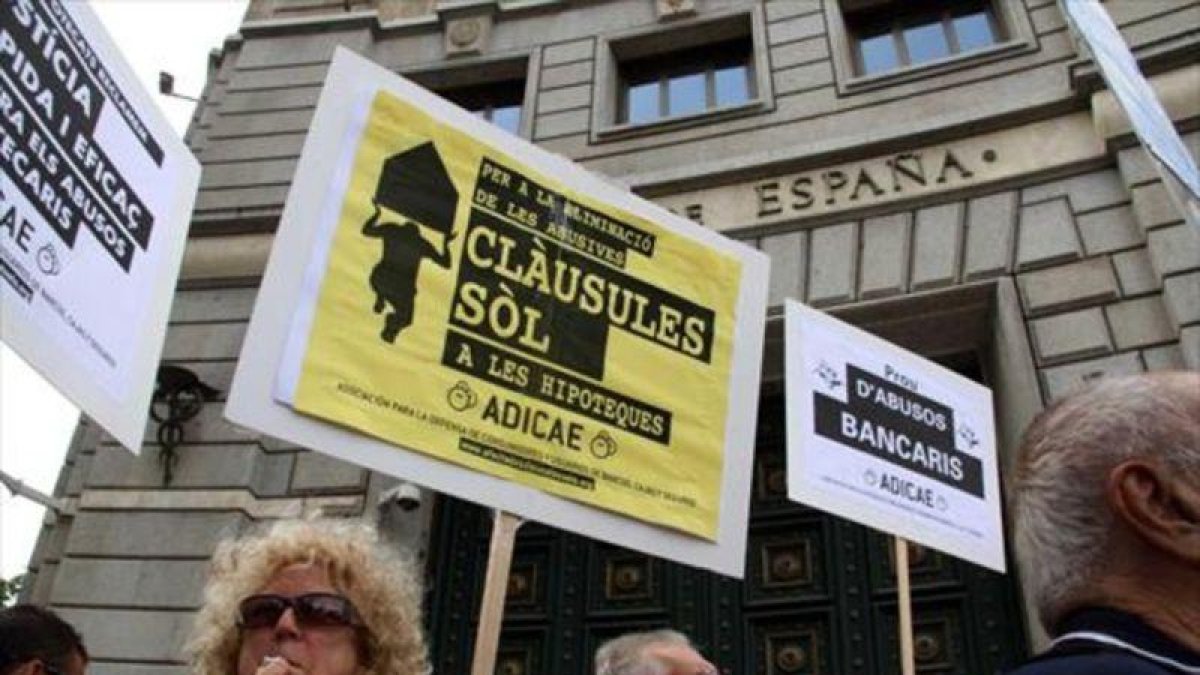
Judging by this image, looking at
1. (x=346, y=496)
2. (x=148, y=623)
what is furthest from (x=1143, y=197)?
(x=148, y=623)

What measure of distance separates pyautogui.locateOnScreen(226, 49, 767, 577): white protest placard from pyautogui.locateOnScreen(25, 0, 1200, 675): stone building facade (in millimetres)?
3708

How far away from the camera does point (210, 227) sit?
10703 mm

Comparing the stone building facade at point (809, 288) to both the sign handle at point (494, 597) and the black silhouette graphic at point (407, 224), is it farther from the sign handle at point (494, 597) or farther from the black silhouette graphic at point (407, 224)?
the black silhouette graphic at point (407, 224)

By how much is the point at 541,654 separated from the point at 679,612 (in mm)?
1187

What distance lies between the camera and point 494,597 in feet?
11.1

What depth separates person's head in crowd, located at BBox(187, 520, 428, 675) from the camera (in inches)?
101

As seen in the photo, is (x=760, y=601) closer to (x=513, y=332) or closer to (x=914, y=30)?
(x=513, y=332)

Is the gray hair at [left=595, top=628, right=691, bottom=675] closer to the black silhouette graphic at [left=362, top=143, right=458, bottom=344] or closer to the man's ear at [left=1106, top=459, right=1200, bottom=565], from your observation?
the black silhouette graphic at [left=362, top=143, right=458, bottom=344]


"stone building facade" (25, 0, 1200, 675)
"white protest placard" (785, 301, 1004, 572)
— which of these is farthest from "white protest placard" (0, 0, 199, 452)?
"stone building facade" (25, 0, 1200, 675)

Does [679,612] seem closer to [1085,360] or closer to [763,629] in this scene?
[763,629]

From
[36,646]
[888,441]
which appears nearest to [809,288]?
[888,441]

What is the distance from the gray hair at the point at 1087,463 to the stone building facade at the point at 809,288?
567 cm

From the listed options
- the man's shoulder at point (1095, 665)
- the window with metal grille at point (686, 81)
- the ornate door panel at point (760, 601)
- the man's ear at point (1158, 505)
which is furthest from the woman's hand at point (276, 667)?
the window with metal grille at point (686, 81)

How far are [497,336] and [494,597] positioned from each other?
108 cm
